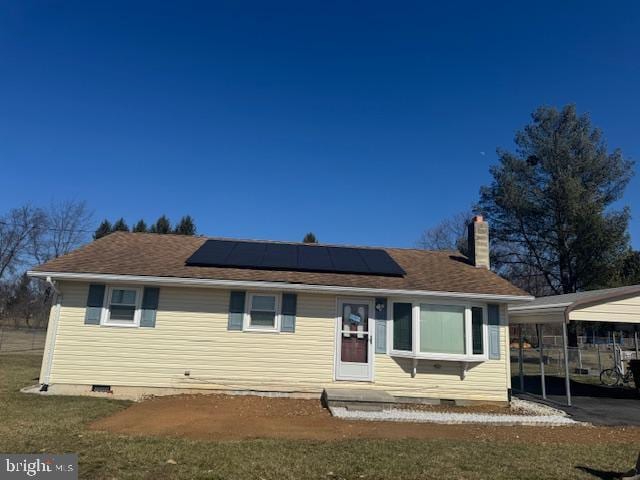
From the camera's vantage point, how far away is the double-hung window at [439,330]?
10.8 meters

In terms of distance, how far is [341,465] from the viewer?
5645mm

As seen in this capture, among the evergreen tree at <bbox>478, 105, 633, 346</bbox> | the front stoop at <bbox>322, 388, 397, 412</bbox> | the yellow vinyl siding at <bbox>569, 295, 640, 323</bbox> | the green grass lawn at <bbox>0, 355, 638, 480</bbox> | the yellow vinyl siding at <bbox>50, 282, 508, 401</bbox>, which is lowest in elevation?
the green grass lawn at <bbox>0, 355, 638, 480</bbox>

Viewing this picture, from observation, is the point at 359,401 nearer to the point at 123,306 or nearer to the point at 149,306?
the point at 149,306

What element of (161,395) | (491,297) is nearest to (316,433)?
(161,395)

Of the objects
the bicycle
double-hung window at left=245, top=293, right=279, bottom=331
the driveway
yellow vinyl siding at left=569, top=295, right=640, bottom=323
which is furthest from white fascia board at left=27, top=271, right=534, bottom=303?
the bicycle

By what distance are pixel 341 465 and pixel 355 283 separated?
5750mm

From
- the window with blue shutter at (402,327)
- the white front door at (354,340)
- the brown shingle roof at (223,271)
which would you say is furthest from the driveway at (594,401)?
the white front door at (354,340)

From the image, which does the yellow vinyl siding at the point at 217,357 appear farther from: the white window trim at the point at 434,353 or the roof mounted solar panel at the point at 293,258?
the roof mounted solar panel at the point at 293,258

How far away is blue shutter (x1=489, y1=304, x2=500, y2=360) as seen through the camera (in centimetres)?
1120

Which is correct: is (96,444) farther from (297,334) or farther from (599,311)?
(599,311)

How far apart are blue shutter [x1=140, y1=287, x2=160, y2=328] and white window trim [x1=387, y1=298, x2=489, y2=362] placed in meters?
5.81

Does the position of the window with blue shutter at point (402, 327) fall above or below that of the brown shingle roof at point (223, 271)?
below

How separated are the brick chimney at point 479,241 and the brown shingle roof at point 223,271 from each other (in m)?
0.39

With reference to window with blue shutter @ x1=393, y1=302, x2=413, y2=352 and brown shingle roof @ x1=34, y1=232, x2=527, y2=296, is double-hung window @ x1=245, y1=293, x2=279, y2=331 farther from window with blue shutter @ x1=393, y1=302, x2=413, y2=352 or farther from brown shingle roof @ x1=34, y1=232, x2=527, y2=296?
window with blue shutter @ x1=393, y1=302, x2=413, y2=352
